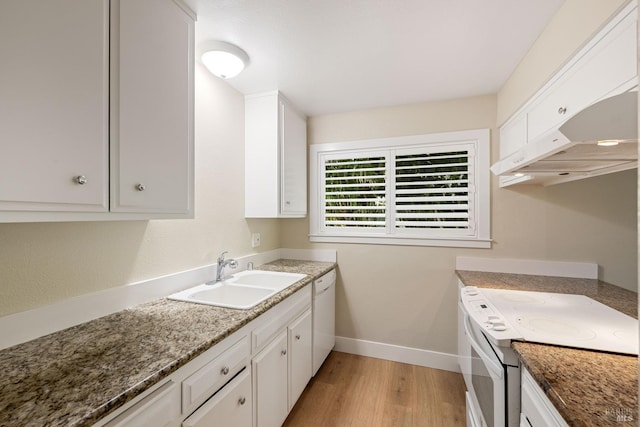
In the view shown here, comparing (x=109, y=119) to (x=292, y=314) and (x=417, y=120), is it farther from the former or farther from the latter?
(x=417, y=120)

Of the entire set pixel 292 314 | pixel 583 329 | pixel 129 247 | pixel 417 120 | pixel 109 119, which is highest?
pixel 417 120

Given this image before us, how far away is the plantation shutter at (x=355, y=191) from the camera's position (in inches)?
101

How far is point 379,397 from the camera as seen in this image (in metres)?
2.00

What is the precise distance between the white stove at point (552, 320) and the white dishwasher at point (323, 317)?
1066 millimetres

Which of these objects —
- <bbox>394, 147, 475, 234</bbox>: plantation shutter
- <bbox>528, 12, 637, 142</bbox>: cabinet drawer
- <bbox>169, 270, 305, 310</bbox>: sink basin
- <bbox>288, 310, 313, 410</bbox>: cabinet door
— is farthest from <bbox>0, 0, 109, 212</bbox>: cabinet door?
<bbox>394, 147, 475, 234</bbox>: plantation shutter

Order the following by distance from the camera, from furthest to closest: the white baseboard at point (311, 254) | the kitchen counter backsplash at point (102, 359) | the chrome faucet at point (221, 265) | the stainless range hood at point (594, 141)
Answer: the white baseboard at point (311, 254)
the chrome faucet at point (221, 265)
the stainless range hood at point (594, 141)
the kitchen counter backsplash at point (102, 359)

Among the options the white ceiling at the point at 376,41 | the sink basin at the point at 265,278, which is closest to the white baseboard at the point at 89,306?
the sink basin at the point at 265,278

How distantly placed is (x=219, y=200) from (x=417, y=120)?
1870 mm

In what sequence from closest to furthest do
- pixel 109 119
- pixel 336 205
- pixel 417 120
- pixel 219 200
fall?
pixel 109 119, pixel 219 200, pixel 417 120, pixel 336 205

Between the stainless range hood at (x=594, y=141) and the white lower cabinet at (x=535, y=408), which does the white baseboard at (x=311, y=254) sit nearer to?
the stainless range hood at (x=594, y=141)

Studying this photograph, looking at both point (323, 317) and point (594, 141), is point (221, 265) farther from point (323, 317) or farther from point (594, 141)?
point (594, 141)

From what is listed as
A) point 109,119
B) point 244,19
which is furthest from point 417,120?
point 109,119

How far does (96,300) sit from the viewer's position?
1200 millimetres

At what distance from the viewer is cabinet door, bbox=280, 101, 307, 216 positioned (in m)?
2.28
